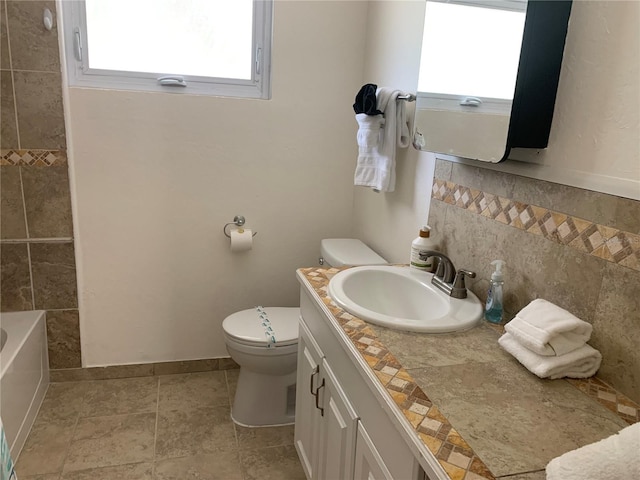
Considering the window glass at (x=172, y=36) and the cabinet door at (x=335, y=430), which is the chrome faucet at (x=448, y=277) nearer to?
the cabinet door at (x=335, y=430)

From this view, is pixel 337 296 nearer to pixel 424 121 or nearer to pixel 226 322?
pixel 424 121

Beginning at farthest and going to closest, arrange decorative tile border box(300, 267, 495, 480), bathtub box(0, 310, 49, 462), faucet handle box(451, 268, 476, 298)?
bathtub box(0, 310, 49, 462) < faucet handle box(451, 268, 476, 298) < decorative tile border box(300, 267, 495, 480)

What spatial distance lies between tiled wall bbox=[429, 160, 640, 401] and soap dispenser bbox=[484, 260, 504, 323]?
47 mm

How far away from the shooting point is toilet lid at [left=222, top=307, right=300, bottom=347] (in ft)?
6.81

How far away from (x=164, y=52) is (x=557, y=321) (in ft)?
6.65

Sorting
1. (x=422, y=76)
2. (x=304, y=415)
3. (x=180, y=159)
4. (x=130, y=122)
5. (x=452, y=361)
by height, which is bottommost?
(x=304, y=415)

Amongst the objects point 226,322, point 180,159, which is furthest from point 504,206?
point 180,159

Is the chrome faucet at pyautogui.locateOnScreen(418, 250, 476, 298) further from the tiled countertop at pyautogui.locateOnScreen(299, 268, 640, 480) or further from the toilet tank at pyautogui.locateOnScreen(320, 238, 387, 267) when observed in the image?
Result: the toilet tank at pyautogui.locateOnScreen(320, 238, 387, 267)

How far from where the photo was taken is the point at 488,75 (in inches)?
54.9

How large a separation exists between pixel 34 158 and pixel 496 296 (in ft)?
6.67

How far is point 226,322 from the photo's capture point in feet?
7.20

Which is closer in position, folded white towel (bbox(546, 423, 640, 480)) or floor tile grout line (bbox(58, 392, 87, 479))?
folded white towel (bbox(546, 423, 640, 480))

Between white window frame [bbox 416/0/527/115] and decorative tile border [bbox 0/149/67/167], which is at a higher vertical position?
white window frame [bbox 416/0/527/115]

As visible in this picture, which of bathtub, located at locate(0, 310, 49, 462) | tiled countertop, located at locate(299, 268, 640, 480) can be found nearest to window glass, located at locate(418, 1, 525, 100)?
tiled countertop, located at locate(299, 268, 640, 480)
